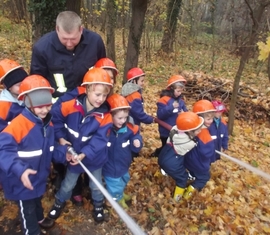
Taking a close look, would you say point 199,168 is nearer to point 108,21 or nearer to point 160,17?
point 108,21

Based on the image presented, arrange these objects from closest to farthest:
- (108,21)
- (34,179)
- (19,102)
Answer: (34,179)
(19,102)
(108,21)

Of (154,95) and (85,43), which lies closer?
(85,43)

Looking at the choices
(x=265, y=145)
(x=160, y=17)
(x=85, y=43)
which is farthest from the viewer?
(x=160, y=17)

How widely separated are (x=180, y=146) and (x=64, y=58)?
2.13 meters

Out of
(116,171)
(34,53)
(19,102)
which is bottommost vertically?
(116,171)

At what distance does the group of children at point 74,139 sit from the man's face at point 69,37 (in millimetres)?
445

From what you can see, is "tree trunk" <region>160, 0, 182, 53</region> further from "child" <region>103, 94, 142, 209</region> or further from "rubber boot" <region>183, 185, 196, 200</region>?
"child" <region>103, 94, 142, 209</region>

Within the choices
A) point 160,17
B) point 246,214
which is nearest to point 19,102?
point 246,214

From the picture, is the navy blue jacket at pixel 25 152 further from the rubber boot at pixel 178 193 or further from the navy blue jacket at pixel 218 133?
the navy blue jacket at pixel 218 133

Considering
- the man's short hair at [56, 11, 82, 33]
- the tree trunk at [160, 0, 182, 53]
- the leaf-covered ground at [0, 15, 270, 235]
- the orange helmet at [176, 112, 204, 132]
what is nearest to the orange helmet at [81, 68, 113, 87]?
the man's short hair at [56, 11, 82, 33]

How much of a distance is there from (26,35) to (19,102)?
11393 millimetres

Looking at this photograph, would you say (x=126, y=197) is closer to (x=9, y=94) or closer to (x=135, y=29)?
(x=9, y=94)

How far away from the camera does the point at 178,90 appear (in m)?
4.96

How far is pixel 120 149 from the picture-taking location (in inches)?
145
